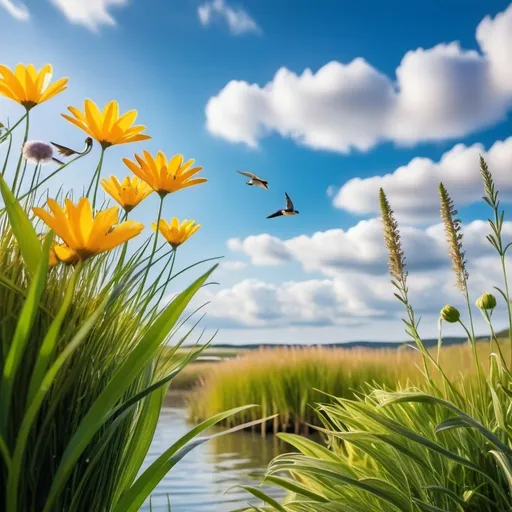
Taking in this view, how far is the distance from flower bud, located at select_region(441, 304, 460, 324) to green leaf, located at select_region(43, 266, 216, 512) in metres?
1.17

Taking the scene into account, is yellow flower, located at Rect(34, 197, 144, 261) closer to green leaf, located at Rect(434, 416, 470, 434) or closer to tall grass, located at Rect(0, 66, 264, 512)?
tall grass, located at Rect(0, 66, 264, 512)

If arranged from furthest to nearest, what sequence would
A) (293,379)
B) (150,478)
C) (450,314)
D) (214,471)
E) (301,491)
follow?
(293,379) → (214,471) → (450,314) → (301,491) → (150,478)

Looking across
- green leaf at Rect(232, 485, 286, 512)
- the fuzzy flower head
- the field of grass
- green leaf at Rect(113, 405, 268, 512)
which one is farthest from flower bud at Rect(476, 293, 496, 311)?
the field of grass

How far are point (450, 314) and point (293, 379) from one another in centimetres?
596

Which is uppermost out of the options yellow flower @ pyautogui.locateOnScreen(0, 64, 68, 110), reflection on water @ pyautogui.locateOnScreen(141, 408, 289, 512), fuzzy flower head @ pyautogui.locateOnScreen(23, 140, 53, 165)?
yellow flower @ pyautogui.locateOnScreen(0, 64, 68, 110)

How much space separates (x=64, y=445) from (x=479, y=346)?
6248 millimetres

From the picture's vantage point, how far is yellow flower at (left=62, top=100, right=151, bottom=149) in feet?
3.85

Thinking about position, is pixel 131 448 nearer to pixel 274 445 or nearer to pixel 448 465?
pixel 448 465

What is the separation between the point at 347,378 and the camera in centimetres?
779

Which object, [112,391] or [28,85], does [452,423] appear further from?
[28,85]

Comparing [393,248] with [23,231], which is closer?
[23,231]

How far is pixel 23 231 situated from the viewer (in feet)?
3.04

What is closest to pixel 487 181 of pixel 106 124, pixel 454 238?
pixel 454 238

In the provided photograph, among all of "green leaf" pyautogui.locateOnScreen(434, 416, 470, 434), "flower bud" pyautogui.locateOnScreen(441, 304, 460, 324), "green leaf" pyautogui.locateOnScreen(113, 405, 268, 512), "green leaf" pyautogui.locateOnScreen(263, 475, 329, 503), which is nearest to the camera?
"green leaf" pyautogui.locateOnScreen(113, 405, 268, 512)
